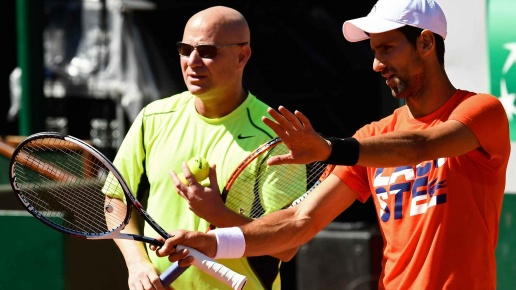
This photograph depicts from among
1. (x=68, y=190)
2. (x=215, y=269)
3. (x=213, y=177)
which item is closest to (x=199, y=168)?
(x=213, y=177)

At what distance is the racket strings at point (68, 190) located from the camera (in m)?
4.71

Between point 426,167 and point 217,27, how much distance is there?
1.31m

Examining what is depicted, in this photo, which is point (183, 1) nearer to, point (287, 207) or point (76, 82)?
point (76, 82)

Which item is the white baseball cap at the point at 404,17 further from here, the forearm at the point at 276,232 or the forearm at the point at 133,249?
the forearm at the point at 133,249

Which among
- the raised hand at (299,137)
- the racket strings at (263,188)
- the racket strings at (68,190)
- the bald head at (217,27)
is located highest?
the bald head at (217,27)

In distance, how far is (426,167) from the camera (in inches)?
154

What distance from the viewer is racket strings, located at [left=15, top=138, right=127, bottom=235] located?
4.71 meters

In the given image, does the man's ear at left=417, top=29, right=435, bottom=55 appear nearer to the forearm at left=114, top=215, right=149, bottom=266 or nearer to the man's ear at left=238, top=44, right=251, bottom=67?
the man's ear at left=238, top=44, right=251, bottom=67

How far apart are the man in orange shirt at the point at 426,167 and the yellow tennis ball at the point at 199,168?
447 millimetres

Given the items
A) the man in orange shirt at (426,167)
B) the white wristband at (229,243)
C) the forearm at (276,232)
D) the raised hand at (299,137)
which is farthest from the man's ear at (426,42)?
the white wristband at (229,243)

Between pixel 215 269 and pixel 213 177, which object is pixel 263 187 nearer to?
pixel 213 177

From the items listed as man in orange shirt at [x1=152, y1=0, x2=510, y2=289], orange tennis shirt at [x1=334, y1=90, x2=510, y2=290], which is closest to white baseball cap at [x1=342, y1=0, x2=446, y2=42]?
man in orange shirt at [x1=152, y1=0, x2=510, y2=289]

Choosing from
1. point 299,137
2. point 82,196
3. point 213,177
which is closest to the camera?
point 299,137

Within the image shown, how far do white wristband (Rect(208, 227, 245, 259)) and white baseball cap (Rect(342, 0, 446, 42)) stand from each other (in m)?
0.86
